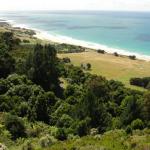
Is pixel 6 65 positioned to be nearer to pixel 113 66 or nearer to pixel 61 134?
pixel 61 134

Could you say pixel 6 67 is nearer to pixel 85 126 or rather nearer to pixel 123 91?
pixel 123 91

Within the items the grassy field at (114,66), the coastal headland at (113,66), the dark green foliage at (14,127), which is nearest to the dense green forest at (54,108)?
the dark green foliage at (14,127)

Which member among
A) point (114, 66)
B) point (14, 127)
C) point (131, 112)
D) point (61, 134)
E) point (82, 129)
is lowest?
point (114, 66)

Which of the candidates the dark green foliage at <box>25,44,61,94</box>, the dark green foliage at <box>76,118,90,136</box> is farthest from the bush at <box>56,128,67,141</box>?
the dark green foliage at <box>25,44,61,94</box>

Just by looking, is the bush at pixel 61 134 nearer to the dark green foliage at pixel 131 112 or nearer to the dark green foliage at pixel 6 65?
the dark green foliage at pixel 131 112

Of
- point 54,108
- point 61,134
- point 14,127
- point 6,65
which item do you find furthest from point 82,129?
point 6,65

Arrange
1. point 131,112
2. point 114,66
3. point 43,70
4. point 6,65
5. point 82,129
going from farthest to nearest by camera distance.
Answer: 1. point 114,66
2. point 6,65
3. point 43,70
4. point 131,112
5. point 82,129

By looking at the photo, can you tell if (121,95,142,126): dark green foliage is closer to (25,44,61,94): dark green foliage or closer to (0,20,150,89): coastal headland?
(25,44,61,94): dark green foliage

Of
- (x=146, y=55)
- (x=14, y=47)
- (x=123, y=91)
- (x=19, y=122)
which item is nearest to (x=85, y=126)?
(x=19, y=122)
